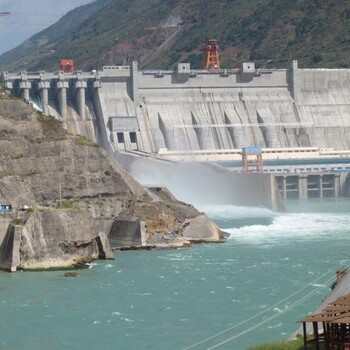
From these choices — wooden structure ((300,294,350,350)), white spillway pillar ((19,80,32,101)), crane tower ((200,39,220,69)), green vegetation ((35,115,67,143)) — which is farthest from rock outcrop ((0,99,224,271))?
crane tower ((200,39,220,69))

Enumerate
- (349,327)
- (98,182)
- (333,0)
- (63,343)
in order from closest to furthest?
1. (349,327)
2. (63,343)
3. (98,182)
4. (333,0)

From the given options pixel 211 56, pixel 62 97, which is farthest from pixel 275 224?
pixel 211 56

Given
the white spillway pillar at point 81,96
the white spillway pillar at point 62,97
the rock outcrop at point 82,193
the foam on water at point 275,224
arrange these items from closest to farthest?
the rock outcrop at point 82,193
the foam on water at point 275,224
the white spillway pillar at point 62,97
the white spillway pillar at point 81,96

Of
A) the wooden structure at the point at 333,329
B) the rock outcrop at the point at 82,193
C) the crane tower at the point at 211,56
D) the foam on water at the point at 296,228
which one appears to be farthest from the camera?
the crane tower at the point at 211,56

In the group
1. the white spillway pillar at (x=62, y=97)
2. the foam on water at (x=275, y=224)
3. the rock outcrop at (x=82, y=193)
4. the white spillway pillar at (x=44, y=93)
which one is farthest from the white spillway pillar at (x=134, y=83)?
the rock outcrop at (x=82, y=193)

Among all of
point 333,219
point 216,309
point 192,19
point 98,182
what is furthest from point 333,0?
point 216,309

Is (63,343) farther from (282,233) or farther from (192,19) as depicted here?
(192,19)

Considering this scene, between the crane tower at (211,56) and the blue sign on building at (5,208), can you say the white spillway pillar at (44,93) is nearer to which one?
the crane tower at (211,56)

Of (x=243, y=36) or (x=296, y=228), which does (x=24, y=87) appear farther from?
(x=243, y=36)
